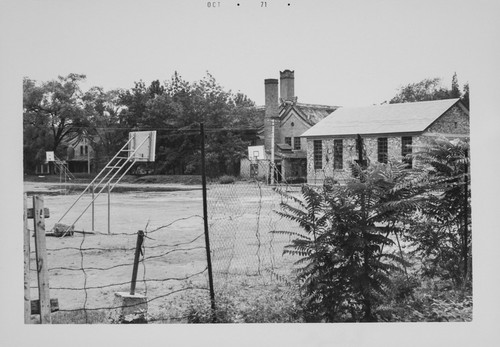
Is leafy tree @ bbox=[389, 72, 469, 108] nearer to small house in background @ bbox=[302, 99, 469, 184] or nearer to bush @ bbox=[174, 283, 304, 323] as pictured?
small house in background @ bbox=[302, 99, 469, 184]

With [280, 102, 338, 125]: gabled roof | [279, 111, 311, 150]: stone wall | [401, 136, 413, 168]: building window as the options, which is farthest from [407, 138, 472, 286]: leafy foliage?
[279, 111, 311, 150]: stone wall

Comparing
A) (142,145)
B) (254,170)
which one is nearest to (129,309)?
(254,170)

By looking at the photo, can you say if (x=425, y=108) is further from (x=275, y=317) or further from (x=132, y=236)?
(x=132, y=236)

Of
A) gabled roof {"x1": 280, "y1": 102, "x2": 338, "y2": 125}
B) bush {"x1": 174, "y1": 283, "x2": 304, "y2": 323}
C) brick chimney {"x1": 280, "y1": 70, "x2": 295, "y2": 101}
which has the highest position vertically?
brick chimney {"x1": 280, "y1": 70, "x2": 295, "y2": 101}

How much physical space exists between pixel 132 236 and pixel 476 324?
14.1 ft

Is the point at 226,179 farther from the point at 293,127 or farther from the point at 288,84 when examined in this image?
the point at 288,84

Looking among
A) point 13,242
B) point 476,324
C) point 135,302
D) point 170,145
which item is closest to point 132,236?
point 170,145

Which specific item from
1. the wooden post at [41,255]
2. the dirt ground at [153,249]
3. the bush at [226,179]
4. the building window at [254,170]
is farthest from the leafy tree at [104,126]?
the wooden post at [41,255]

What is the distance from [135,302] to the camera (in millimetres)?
4004

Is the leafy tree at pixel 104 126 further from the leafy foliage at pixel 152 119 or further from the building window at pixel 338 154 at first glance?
the building window at pixel 338 154

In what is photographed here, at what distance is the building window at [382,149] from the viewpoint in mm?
4541

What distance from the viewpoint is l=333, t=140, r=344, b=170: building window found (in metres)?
5.09

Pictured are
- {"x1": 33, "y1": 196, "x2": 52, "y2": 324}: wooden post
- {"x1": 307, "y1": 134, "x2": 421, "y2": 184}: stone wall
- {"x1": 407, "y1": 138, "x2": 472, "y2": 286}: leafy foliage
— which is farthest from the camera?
{"x1": 307, "y1": 134, "x2": 421, "y2": 184}: stone wall

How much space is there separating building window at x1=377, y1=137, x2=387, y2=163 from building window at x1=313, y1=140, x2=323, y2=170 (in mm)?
520
